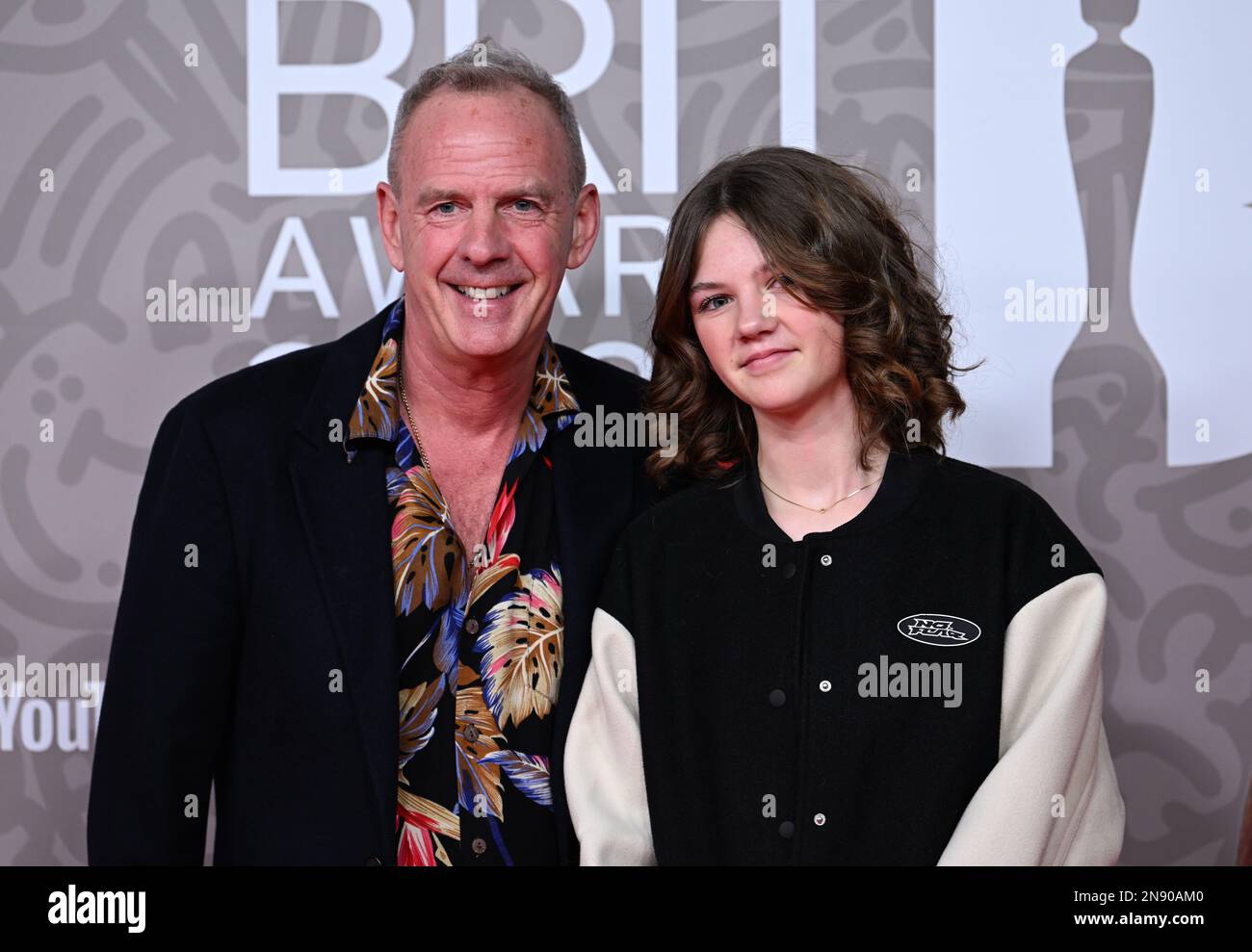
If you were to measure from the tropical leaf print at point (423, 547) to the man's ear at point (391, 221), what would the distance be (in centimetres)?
43

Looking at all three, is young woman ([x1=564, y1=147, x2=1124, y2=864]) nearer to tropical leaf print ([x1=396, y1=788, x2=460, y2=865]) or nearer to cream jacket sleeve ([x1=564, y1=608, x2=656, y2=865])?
cream jacket sleeve ([x1=564, y1=608, x2=656, y2=865])

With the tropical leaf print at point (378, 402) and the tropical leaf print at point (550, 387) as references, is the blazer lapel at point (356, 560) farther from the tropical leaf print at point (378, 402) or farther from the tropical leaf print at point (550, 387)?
the tropical leaf print at point (550, 387)

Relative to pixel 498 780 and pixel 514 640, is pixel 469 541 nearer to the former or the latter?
pixel 514 640

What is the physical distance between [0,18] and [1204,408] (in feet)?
9.48

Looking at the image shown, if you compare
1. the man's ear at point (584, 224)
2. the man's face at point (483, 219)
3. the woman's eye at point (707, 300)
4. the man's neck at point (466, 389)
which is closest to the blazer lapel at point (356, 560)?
the man's neck at point (466, 389)

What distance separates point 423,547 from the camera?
201 cm

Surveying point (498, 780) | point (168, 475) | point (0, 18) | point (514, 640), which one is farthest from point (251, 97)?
point (498, 780)

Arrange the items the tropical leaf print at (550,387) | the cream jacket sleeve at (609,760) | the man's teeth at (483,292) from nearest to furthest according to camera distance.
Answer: the cream jacket sleeve at (609,760) < the man's teeth at (483,292) < the tropical leaf print at (550,387)

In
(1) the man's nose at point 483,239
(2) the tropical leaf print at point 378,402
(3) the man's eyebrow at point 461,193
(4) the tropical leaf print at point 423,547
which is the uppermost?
(3) the man's eyebrow at point 461,193

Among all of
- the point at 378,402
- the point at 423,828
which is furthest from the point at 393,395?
the point at 423,828

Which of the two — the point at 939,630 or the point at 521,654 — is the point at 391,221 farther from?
the point at 939,630

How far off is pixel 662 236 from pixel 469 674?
119 cm

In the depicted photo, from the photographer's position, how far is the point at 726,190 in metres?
1.90

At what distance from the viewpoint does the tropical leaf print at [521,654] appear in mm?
1993
